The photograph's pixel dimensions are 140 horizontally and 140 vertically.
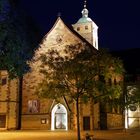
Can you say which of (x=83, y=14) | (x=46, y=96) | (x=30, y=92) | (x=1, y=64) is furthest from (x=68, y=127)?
(x=83, y=14)

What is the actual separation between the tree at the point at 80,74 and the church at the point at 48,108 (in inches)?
681

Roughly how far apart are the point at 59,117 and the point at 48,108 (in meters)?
2.07

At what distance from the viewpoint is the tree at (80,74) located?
30938mm

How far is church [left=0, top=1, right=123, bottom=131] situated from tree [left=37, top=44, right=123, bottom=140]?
681 inches

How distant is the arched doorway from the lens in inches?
2026

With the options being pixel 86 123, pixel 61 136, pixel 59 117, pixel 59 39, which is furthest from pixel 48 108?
pixel 61 136

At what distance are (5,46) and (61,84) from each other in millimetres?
15237

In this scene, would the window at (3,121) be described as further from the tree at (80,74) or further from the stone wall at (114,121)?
the tree at (80,74)

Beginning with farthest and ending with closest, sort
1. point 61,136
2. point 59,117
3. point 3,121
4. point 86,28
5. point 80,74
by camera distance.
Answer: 1. point 86,28
2. point 59,117
3. point 3,121
4. point 61,136
5. point 80,74

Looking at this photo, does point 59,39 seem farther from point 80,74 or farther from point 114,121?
point 80,74

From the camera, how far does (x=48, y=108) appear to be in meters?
52.3

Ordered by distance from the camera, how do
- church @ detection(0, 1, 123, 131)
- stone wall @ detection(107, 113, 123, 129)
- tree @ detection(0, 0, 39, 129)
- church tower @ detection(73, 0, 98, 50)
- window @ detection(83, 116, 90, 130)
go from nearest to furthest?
tree @ detection(0, 0, 39, 129), window @ detection(83, 116, 90, 130), church @ detection(0, 1, 123, 131), stone wall @ detection(107, 113, 123, 129), church tower @ detection(73, 0, 98, 50)

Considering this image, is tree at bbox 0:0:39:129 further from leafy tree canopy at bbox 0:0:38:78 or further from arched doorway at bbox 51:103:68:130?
arched doorway at bbox 51:103:68:130

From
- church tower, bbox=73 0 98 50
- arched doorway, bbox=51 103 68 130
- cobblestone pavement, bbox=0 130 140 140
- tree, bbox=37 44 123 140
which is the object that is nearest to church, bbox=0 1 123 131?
arched doorway, bbox=51 103 68 130
